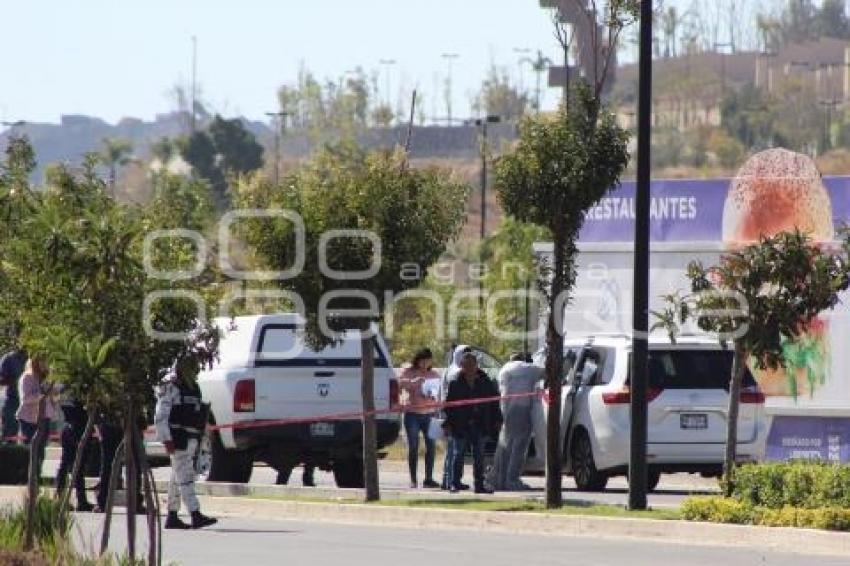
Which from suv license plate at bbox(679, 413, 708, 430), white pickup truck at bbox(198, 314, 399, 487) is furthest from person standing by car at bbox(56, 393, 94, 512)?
suv license plate at bbox(679, 413, 708, 430)

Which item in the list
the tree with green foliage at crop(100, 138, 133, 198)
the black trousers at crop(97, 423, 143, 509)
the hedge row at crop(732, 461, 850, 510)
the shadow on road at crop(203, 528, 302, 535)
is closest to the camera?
the hedge row at crop(732, 461, 850, 510)

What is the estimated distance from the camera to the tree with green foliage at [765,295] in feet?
72.6

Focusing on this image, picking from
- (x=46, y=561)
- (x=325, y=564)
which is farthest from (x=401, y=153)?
(x=46, y=561)

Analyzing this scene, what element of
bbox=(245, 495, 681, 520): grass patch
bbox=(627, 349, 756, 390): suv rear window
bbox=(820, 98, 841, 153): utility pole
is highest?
bbox=(820, 98, 841, 153): utility pole

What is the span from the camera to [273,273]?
24.3m

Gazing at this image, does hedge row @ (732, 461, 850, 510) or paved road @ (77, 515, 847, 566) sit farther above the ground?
hedge row @ (732, 461, 850, 510)

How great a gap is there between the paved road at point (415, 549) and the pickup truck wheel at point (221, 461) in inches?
208

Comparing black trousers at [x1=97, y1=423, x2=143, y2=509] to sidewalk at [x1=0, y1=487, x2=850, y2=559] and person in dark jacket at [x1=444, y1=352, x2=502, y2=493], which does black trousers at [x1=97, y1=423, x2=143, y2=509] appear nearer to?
sidewalk at [x1=0, y1=487, x2=850, y2=559]

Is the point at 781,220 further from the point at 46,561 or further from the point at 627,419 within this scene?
the point at 46,561

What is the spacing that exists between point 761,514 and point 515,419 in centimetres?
644

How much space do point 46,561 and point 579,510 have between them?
8.33m

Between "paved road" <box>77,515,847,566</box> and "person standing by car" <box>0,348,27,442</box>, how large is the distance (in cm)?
716

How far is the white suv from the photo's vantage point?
1034 inches

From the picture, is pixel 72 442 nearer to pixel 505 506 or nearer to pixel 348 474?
pixel 505 506
